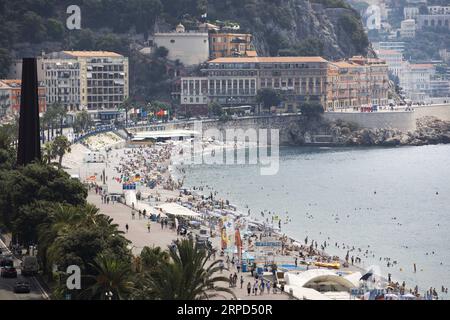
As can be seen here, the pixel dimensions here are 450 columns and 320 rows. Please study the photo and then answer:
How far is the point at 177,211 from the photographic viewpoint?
60938 millimetres

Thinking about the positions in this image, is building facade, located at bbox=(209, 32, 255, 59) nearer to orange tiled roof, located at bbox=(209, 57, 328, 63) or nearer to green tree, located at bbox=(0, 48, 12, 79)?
orange tiled roof, located at bbox=(209, 57, 328, 63)

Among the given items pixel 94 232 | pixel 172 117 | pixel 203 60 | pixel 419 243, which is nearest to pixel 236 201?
pixel 419 243

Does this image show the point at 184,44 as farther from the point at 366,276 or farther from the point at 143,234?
the point at 366,276

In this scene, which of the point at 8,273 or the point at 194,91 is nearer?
the point at 8,273

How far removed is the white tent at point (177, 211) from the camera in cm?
6044

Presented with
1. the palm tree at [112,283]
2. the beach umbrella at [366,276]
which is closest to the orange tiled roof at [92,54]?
the beach umbrella at [366,276]

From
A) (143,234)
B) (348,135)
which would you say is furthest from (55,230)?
(348,135)

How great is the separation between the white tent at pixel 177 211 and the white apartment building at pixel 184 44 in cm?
6316

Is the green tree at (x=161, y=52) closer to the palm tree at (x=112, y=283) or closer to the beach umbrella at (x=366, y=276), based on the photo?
the beach umbrella at (x=366, y=276)

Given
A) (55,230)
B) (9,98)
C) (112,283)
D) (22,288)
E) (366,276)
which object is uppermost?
(55,230)

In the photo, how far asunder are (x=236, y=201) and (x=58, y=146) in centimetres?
1103

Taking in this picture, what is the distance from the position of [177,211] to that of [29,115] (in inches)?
436

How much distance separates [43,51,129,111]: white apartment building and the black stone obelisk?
6089 cm

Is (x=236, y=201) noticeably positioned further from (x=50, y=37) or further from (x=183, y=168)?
(x=50, y=37)
